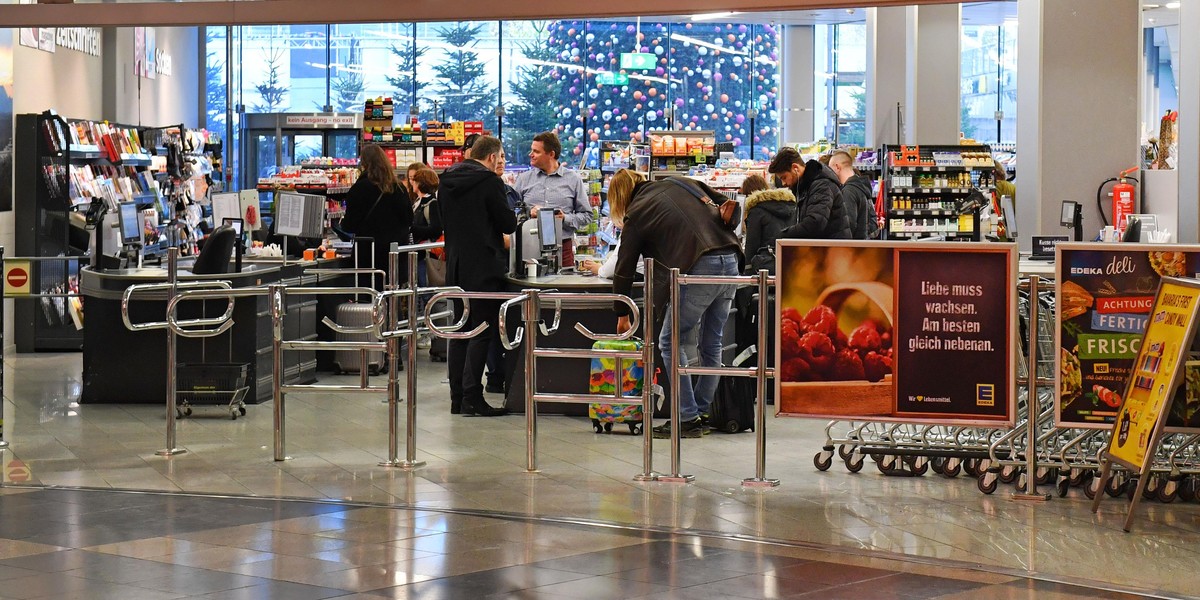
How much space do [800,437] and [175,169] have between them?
31.4ft

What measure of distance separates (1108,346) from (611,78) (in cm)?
1912

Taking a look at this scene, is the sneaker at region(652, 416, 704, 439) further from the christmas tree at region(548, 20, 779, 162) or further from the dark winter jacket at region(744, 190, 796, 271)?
the christmas tree at region(548, 20, 779, 162)

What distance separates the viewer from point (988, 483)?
6.16 meters

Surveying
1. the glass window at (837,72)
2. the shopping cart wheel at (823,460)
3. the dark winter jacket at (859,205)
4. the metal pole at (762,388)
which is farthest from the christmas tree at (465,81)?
the metal pole at (762,388)

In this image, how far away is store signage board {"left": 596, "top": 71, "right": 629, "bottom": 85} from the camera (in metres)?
24.4

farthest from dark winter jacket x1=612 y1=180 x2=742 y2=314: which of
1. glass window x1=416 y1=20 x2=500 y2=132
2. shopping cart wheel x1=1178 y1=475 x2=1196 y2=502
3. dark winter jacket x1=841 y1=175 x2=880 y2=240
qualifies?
glass window x1=416 y1=20 x2=500 y2=132

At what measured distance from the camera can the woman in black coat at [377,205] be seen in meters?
10.4

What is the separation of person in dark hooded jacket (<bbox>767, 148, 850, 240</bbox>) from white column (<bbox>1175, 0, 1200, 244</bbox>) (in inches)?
94.6

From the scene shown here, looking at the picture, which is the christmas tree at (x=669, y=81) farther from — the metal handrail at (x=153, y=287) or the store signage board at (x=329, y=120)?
the metal handrail at (x=153, y=287)

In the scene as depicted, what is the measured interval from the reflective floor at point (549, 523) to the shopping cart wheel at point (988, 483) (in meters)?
0.06

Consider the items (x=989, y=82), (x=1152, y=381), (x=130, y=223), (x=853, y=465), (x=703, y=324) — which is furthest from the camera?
(x=989, y=82)

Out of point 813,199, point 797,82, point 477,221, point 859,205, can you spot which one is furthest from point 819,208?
point 797,82

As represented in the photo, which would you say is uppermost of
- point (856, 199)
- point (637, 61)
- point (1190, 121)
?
point (637, 61)

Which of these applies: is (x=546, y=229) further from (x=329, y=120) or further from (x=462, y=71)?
(x=462, y=71)
